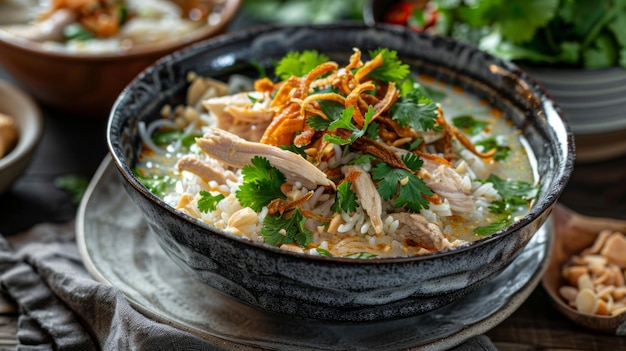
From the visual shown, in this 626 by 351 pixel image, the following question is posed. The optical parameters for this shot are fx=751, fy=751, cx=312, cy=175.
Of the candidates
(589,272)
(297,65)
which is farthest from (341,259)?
(589,272)

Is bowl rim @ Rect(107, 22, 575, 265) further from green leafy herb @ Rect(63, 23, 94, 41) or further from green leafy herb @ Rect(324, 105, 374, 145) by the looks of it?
green leafy herb @ Rect(63, 23, 94, 41)

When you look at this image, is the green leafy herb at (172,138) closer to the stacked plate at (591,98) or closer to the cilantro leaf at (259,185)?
the cilantro leaf at (259,185)

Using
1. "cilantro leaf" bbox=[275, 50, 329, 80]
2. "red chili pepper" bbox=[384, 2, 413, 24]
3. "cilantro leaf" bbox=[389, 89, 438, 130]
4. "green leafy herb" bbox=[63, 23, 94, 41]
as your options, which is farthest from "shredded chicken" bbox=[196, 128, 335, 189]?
"red chili pepper" bbox=[384, 2, 413, 24]

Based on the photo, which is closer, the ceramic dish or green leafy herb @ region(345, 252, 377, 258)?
green leafy herb @ region(345, 252, 377, 258)

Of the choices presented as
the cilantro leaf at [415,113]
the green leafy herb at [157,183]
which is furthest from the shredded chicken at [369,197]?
the green leafy herb at [157,183]

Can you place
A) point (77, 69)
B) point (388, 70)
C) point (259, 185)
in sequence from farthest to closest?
point (77, 69)
point (388, 70)
point (259, 185)

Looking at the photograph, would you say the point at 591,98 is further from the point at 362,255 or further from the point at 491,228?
the point at 362,255

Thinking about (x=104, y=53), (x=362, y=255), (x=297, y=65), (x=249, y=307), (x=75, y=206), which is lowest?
(x=75, y=206)
